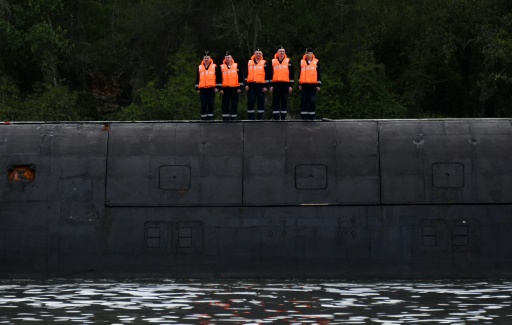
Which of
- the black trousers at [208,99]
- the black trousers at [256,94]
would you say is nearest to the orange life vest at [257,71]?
the black trousers at [256,94]

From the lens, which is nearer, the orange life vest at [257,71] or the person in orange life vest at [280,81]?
the person in orange life vest at [280,81]

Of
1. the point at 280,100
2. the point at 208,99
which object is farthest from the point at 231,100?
the point at 280,100

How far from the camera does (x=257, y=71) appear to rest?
3738 centimetres

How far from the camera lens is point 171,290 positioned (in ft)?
106

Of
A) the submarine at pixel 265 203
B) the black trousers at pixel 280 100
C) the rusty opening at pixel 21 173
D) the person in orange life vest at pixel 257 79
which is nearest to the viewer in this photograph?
the submarine at pixel 265 203

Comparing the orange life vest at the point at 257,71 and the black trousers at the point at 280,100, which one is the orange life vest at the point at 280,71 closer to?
the black trousers at the point at 280,100

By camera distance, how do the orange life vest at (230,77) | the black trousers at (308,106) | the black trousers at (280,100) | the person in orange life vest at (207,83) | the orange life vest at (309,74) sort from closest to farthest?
the black trousers at (308,106), the orange life vest at (309,74), the black trousers at (280,100), the person in orange life vest at (207,83), the orange life vest at (230,77)

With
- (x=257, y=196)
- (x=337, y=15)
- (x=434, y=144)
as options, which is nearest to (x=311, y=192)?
(x=257, y=196)

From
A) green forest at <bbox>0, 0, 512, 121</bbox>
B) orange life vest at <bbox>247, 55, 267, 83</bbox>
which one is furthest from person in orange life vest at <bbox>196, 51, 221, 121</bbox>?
green forest at <bbox>0, 0, 512, 121</bbox>

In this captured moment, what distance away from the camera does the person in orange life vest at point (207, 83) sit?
37.5 metres

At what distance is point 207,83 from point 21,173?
6553 millimetres

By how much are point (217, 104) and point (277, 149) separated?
111ft

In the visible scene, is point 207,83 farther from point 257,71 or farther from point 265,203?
point 265,203

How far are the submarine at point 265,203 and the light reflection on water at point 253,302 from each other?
1.79 ft
